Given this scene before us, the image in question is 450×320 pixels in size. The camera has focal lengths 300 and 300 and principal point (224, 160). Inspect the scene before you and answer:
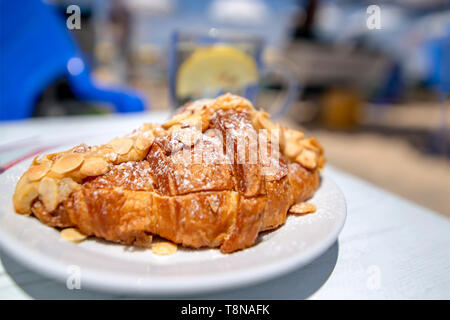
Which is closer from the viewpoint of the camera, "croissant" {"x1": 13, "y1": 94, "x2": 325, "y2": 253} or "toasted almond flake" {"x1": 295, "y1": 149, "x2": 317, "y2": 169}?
"croissant" {"x1": 13, "y1": 94, "x2": 325, "y2": 253}

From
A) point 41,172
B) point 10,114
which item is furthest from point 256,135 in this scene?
point 10,114

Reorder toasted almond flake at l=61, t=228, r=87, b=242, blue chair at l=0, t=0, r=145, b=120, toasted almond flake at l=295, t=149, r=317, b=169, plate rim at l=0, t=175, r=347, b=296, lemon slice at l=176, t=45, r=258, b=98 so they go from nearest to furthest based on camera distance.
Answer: plate rim at l=0, t=175, r=347, b=296 → toasted almond flake at l=61, t=228, r=87, b=242 → toasted almond flake at l=295, t=149, r=317, b=169 → lemon slice at l=176, t=45, r=258, b=98 → blue chair at l=0, t=0, r=145, b=120

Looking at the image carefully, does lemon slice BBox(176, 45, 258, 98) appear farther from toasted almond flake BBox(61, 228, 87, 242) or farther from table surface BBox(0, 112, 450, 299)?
toasted almond flake BBox(61, 228, 87, 242)

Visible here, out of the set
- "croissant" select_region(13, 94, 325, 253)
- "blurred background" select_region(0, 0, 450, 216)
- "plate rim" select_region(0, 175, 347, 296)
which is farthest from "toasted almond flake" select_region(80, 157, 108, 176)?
"blurred background" select_region(0, 0, 450, 216)

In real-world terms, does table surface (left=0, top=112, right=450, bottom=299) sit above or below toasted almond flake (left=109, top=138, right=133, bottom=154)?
below

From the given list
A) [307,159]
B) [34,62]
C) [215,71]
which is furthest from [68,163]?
[34,62]

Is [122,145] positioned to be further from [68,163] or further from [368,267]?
[368,267]

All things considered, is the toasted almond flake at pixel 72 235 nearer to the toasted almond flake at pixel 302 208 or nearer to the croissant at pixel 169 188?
the croissant at pixel 169 188
